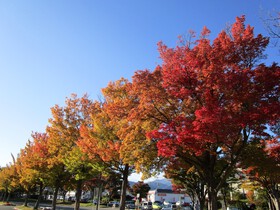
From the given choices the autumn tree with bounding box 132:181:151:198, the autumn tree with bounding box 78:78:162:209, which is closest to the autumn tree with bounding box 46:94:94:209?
the autumn tree with bounding box 78:78:162:209

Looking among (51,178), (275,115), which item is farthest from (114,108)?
(51,178)

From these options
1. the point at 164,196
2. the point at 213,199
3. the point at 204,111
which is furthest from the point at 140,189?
the point at 204,111

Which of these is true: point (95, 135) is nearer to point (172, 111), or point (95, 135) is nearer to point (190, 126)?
point (172, 111)

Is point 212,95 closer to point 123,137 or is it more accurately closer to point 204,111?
point 204,111

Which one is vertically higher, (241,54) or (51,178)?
(241,54)

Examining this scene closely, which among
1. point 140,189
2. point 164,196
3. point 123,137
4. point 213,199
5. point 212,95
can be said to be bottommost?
point 164,196

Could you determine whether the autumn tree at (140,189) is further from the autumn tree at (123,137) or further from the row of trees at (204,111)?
the row of trees at (204,111)

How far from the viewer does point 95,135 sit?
1880 centimetres

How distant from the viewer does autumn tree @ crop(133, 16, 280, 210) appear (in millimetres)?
11695

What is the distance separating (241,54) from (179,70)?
11.0ft

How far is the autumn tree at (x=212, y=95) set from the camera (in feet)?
38.4

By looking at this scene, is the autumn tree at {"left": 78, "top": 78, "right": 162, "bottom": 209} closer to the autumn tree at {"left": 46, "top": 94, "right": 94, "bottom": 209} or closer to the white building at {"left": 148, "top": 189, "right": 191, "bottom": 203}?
the autumn tree at {"left": 46, "top": 94, "right": 94, "bottom": 209}

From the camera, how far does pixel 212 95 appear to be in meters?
13.1

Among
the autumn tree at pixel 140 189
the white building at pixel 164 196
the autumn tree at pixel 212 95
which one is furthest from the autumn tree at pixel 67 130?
the white building at pixel 164 196
